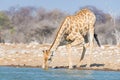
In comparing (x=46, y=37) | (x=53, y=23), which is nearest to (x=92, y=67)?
(x=46, y=37)

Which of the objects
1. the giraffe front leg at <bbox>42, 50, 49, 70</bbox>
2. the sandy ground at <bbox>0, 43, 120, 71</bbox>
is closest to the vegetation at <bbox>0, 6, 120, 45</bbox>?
the sandy ground at <bbox>0, 43, 120, 71</bbox>

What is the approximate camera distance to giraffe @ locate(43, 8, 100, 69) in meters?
21.2

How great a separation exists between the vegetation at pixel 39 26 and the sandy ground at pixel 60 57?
1788 centimetres

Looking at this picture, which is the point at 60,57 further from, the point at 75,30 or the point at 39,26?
the point at 39,26

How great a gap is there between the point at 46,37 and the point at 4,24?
645 centimetres

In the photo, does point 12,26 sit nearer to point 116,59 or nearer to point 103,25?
point 103,25

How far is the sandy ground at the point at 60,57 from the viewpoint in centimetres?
2206

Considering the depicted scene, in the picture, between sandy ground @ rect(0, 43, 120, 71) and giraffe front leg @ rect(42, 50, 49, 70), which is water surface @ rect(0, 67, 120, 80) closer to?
giraffe front leg @ rect(42, 50, 49, 70)

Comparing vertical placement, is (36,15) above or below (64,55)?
above

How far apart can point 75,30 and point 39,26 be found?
27.9m

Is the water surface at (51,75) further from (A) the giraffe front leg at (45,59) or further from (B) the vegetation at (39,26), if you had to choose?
(B) the vegetation at (39,26)

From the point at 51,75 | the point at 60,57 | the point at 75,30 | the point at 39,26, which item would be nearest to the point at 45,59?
the point at 75,30

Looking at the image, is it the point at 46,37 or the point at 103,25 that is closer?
the point at 46,37

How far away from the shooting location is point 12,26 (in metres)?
54.8
